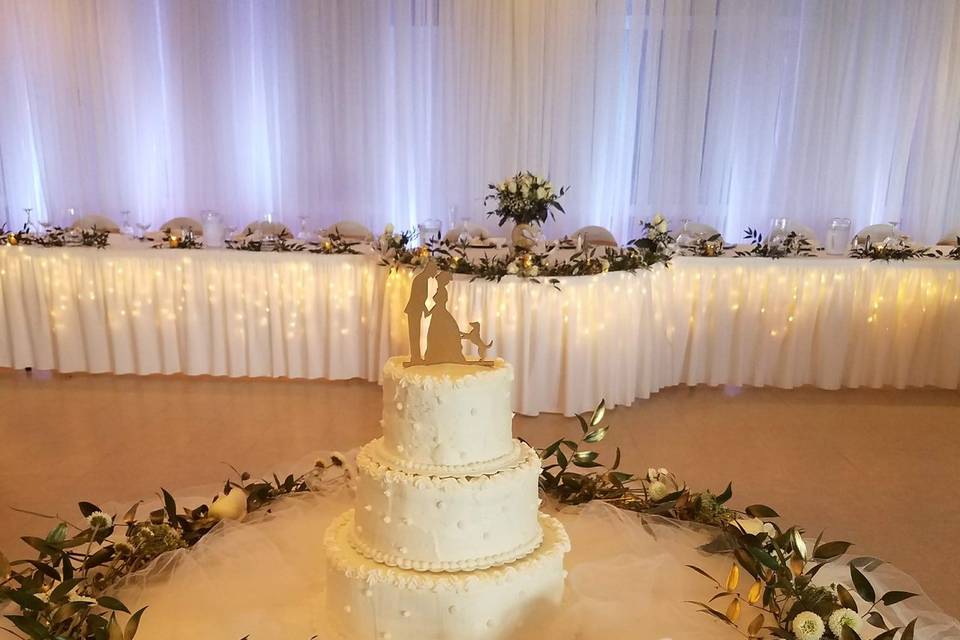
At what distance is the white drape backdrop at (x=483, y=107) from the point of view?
292 inches

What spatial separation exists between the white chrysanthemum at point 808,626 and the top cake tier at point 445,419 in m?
0.85

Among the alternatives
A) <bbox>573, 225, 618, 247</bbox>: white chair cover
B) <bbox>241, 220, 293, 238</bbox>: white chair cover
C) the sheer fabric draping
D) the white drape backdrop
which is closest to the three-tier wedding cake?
the sheer fabric draping

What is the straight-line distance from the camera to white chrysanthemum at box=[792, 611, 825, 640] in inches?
72.1

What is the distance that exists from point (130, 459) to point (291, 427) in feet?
3.10

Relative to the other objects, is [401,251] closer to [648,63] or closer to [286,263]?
[286,263]

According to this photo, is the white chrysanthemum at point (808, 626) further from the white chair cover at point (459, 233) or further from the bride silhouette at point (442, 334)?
the white chair cover at point (459, 233)

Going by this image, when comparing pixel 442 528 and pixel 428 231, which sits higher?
pixel 428 231

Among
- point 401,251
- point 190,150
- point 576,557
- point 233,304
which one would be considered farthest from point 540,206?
point 190,150

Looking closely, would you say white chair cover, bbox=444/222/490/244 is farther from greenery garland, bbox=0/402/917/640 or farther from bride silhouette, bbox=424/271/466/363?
bride silhouette, bbox=424/271/466/363

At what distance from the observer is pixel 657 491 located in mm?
2770

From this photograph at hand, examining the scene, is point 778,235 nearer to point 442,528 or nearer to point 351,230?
point 351,230

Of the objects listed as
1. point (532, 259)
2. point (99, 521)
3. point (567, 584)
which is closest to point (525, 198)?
point (532, 259)

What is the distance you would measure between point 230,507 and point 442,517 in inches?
44.5

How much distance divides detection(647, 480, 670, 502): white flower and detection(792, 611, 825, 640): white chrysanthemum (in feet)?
2.98
